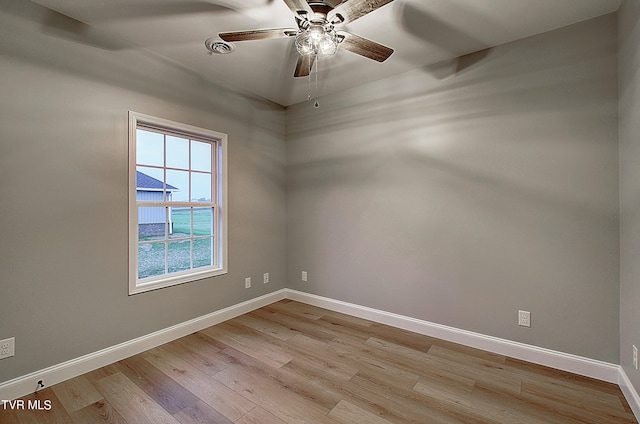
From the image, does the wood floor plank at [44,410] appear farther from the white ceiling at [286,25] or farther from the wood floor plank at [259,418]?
the white ceiling at [286,25]

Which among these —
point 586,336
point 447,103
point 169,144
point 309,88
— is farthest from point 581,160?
point 169,144

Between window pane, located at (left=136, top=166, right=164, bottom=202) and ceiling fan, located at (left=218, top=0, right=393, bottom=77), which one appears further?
window pane, located at (left=136, top=166, right=164, bottom=202)

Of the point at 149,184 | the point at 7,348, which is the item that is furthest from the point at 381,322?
the point at 7,348

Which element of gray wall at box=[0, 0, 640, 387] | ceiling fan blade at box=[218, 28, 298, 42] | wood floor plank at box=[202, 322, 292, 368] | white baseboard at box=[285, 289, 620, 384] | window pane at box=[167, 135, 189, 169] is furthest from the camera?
window pane at box=[167, 135, 189, 169]

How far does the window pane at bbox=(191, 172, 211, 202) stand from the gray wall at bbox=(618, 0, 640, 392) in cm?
349

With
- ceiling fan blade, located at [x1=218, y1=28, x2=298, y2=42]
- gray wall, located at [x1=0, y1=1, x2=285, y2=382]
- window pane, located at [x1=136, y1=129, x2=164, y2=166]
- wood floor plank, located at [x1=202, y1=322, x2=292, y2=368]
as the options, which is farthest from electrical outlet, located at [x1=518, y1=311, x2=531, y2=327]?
window pane, located at [x1=136, y1=129, x2=164, y2=166]

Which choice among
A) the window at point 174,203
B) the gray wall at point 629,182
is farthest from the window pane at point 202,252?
the gray wall at point 629,182

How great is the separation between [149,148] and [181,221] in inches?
30.3

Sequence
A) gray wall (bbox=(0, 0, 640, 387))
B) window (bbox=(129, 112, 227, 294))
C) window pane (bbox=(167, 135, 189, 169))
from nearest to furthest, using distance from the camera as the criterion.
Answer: gray wall (bbox=(0, 0, 640, 387))
window (bbox=(129, 112, 227, 294))
window pane (bbox=(167, 135, 189, 169))

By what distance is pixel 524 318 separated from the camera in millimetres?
2301

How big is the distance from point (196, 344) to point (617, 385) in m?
3.32

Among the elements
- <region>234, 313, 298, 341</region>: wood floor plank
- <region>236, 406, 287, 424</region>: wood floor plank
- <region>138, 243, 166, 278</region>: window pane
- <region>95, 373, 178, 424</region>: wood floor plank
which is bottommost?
<region>236, 406, 287, 424</region>: wood floor plank

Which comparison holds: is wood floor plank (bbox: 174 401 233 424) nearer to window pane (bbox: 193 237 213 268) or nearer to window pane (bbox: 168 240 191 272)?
window pane (bbox: 168 240 191 272)

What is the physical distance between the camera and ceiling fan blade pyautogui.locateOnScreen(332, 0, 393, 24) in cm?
151
